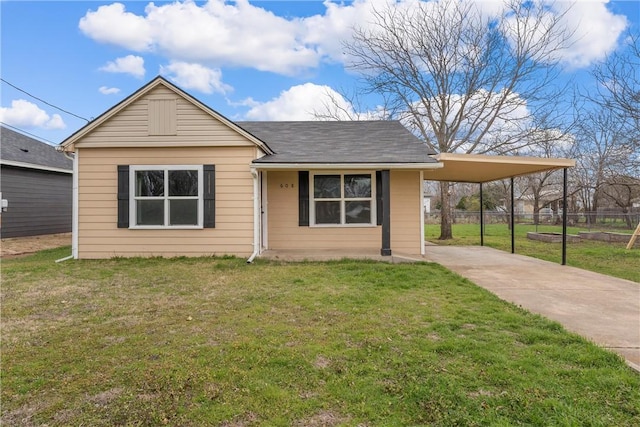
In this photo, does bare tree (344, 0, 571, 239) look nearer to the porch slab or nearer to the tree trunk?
the tree trunk

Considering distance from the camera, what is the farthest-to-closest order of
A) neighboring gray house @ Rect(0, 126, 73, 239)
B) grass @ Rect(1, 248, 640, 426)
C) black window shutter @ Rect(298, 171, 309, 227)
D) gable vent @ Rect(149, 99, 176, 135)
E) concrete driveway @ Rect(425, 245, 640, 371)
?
neighboring gray house @ Rect(0, 126, 73, 239)
black window shutter @ Rect(298, 171, 309, 227)
gable vent @ Rect(149, 99, 176, 135)
concrete driveway @ Rect(425, 245, 640, 371)
grass @ Rect(1, 248, 640, 426)

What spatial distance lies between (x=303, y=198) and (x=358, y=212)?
1.44 m

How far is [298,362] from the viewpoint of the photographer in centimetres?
282

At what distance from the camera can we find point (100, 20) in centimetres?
1201

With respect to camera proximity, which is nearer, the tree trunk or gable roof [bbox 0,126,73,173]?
gable roof [bbox 0,126,73,173]

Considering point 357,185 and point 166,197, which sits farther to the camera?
point 357,185

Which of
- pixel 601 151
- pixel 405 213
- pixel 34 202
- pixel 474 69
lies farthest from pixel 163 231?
pixel 601 151

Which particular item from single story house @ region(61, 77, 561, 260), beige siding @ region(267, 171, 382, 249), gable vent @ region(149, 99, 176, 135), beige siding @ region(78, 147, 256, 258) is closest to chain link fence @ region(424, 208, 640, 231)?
beige siding @ region(267, 171, 382, 249)

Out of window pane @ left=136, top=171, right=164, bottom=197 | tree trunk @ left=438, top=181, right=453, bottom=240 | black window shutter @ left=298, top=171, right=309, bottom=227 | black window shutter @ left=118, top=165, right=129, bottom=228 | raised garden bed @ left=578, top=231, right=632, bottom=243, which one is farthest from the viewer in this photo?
tree trunk @ left=438, top=181, right=453, bottom=240

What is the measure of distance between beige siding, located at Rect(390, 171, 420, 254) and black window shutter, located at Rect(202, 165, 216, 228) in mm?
4345

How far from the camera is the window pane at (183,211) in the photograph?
8078 millimetres

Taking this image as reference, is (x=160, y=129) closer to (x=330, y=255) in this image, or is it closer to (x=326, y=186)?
(x=326, y=186)

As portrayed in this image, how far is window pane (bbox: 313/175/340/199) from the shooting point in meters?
8.91

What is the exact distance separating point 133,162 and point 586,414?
28.5ft
